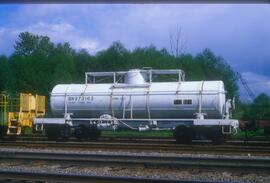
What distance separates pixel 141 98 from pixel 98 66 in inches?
1450

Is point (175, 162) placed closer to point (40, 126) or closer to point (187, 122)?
point (187, 122)

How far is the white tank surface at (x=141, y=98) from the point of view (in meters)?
20.6

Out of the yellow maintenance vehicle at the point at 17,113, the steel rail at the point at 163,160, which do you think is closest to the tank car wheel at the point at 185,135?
the steel rail at the point at 163,160

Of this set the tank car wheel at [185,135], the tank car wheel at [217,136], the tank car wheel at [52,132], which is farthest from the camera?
the tank car wheel at [52,132]

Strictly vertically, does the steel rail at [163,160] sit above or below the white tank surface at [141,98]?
below

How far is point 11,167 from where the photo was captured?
→ 39.9 ft

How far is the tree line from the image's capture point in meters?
50.7

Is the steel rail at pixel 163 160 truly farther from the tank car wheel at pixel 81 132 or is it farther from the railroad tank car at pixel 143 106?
the tank car wheel at pixel 81 132

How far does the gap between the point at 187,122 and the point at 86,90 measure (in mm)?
5543

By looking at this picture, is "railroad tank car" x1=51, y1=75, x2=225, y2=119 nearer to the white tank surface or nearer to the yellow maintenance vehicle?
the white tank surface

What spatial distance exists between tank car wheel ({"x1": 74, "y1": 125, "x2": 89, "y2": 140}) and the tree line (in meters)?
26.4

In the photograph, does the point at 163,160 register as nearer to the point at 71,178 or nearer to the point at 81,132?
the point at 71,178

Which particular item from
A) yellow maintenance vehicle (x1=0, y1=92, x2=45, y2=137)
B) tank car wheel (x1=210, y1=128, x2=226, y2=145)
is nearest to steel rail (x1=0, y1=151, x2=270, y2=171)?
tank car wheel (x1=210, y1=128, x2=226, y2=145)

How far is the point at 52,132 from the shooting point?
72.9 feet
